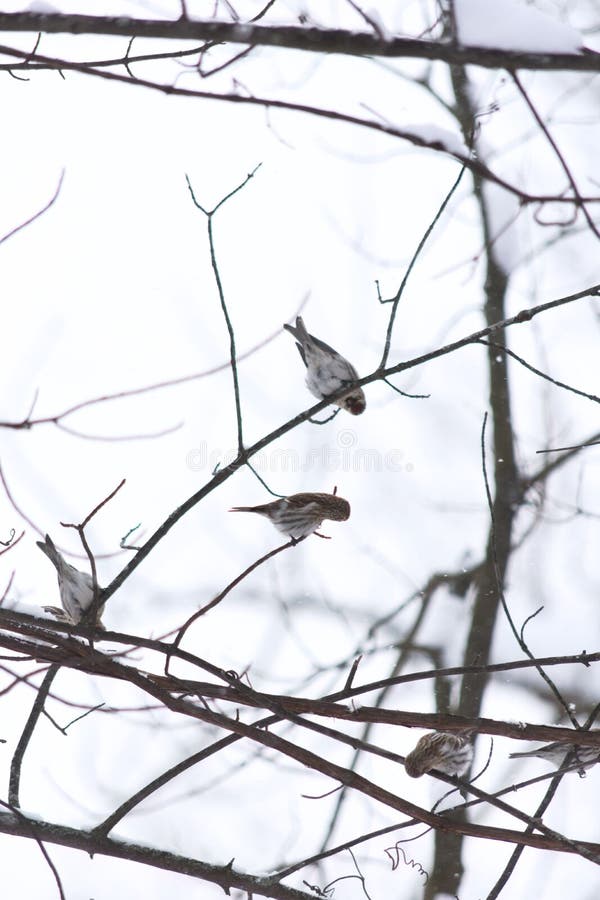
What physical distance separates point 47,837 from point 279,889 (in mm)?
669

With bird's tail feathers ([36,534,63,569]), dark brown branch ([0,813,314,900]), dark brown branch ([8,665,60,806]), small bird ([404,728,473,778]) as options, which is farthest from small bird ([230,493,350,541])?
dark brown branch ([0,813,314,900])

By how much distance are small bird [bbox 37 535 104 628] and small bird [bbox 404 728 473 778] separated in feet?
3.93

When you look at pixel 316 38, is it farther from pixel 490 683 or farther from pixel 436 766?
pixel 490 683

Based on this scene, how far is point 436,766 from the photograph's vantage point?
306 cm

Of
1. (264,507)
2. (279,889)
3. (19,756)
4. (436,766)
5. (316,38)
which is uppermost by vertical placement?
(264,507)

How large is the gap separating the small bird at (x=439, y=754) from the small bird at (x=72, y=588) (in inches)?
47.1

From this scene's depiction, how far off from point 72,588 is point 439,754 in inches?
55.3

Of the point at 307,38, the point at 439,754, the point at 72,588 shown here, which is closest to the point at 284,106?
the point at 307,38

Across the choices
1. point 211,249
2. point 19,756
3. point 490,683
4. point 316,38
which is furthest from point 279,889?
point 490,683

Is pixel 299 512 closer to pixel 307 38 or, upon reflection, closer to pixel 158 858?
pixel 158 858

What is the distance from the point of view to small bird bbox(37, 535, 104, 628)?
2.83 metres

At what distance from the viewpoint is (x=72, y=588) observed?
9.34ft

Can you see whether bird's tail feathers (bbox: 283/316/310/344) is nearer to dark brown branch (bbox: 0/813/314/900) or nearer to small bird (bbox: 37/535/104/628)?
small bird (bbox: 37/535/104/628)

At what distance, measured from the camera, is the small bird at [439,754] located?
2941mm
